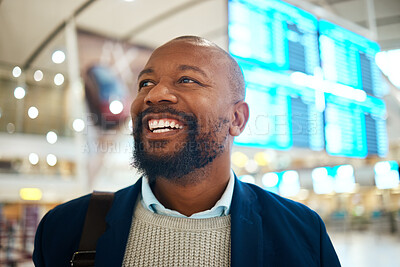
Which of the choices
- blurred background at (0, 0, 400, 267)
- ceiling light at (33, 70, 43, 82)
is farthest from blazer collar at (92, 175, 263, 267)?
ceiling light at (33, 70, 43, 82)

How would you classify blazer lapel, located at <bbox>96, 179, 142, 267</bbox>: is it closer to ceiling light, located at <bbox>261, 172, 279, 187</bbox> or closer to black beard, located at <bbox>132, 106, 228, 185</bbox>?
black beard, located at <bbox>132, 106, 228, 185</bbox>

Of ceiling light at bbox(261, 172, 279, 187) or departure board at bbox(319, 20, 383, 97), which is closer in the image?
departure board at bbox(319, 20, 383, 97)

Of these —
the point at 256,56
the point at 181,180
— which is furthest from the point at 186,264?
the point at 256,56

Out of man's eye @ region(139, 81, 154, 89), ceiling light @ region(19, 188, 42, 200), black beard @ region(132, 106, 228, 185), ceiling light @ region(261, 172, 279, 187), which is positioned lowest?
ceiling light @ region(19, 188, 42, 200)

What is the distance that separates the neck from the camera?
1.53 m

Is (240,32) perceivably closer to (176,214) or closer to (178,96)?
(178,96)

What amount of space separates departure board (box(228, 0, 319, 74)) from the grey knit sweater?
4.96 feet

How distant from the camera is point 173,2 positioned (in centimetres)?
514

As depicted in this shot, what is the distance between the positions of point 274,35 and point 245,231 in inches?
82.7

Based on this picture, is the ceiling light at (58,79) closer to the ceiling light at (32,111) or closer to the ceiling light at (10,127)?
the ceiling light at (32,111)

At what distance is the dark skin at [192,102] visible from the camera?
146 cm

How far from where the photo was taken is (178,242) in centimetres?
140

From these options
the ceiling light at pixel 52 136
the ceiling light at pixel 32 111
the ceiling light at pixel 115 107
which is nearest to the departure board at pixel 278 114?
the ceiling light at pixel 115 107

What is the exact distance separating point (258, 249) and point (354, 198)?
3.89m
